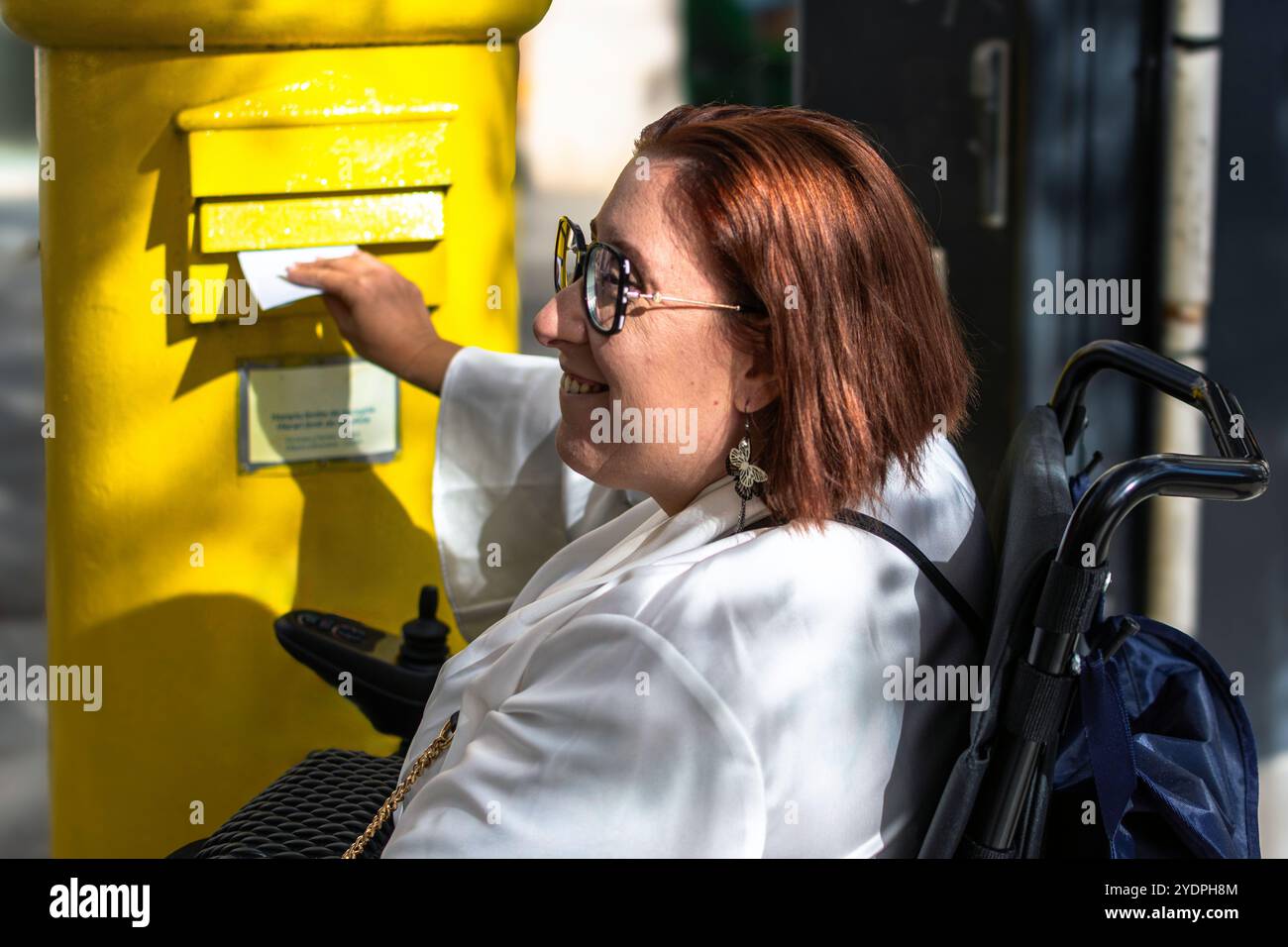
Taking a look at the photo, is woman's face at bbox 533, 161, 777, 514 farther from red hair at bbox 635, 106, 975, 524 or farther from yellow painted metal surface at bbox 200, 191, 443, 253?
yellow painted metal surface at bbox 200, 191, 443, 253

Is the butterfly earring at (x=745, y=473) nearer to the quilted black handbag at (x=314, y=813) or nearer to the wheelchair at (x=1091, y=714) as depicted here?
the wheelchair at (x=1091, y=714)

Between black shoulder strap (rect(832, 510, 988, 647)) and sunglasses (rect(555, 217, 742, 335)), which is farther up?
sunglasses (rect(555, 217, 742, 335))

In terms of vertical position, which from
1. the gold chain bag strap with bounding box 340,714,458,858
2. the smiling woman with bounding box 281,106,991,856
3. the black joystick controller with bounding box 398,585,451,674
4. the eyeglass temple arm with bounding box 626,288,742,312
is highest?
the eyeglass temple arm with bounding box 626,288,742,312

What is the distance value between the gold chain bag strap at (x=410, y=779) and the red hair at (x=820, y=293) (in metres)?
0.44

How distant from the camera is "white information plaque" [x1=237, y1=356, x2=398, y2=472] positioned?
2.04m

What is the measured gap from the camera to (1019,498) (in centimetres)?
155

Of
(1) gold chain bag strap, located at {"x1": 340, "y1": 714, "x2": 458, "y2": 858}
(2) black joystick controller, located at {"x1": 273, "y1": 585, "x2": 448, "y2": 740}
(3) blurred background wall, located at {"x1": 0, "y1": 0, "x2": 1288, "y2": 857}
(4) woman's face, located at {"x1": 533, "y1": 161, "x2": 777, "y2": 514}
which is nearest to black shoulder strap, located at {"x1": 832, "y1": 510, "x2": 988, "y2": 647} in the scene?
(4) woman's face, located at {"x1": 533, "y1": 161, "x2": 777, "y2": 514}

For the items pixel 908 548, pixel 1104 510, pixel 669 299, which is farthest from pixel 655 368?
pixel 1104 510

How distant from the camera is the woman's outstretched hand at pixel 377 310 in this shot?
2.00 metres

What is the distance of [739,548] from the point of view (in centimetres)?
146

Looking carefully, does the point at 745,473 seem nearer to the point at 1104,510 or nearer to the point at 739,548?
the point at 739,548

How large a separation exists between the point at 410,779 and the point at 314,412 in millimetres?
622

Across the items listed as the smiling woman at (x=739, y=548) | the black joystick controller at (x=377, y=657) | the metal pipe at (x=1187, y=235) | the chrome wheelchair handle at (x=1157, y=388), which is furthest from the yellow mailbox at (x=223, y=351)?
the metal pipe at (x=1187, y=235)
